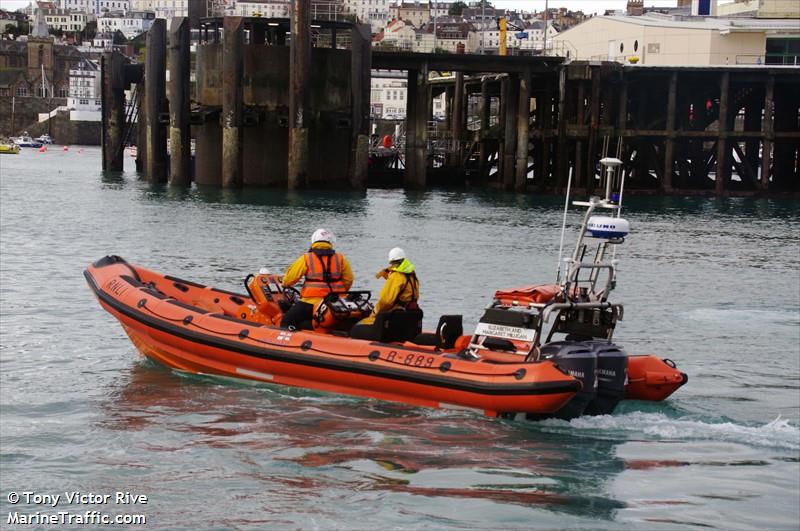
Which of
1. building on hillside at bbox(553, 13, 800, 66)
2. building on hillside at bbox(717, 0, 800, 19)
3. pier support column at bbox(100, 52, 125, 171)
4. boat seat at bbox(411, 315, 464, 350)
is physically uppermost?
building on hillside at bbox(717, 0, 800, 19)

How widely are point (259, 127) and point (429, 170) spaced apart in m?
13.4

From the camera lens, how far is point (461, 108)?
5522cm

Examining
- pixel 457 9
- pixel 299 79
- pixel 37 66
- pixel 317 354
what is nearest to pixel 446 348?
pixel 317 354

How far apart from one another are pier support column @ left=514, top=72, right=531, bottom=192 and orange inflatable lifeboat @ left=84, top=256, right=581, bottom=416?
104ft

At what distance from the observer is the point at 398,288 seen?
13.1 metres

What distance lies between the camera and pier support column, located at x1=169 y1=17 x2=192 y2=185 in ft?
134

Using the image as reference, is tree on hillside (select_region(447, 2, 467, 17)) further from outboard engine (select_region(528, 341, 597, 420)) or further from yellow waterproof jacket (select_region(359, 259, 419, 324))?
outboard engine (select_region(528, 341, 597, 420))

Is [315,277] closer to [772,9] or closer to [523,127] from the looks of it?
[523,127]

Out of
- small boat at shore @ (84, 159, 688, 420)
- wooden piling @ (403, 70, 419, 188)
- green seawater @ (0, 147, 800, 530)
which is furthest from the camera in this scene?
wooden piling @ (403, 70, 419, 188)

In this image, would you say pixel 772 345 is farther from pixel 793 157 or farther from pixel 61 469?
pixel 793 157

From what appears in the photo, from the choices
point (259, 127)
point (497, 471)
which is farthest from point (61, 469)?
point (259, 127)

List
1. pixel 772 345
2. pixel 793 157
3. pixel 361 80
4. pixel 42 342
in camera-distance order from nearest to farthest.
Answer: pixel 42 342, pixel 772 345, pixel 361 80, pixel 793 157

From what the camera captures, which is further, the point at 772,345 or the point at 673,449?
the point at 772,345

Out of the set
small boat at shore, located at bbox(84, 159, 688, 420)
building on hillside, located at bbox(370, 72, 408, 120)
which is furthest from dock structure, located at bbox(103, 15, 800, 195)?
building on hillside, located at bbox(370, 72, 408, 120)
